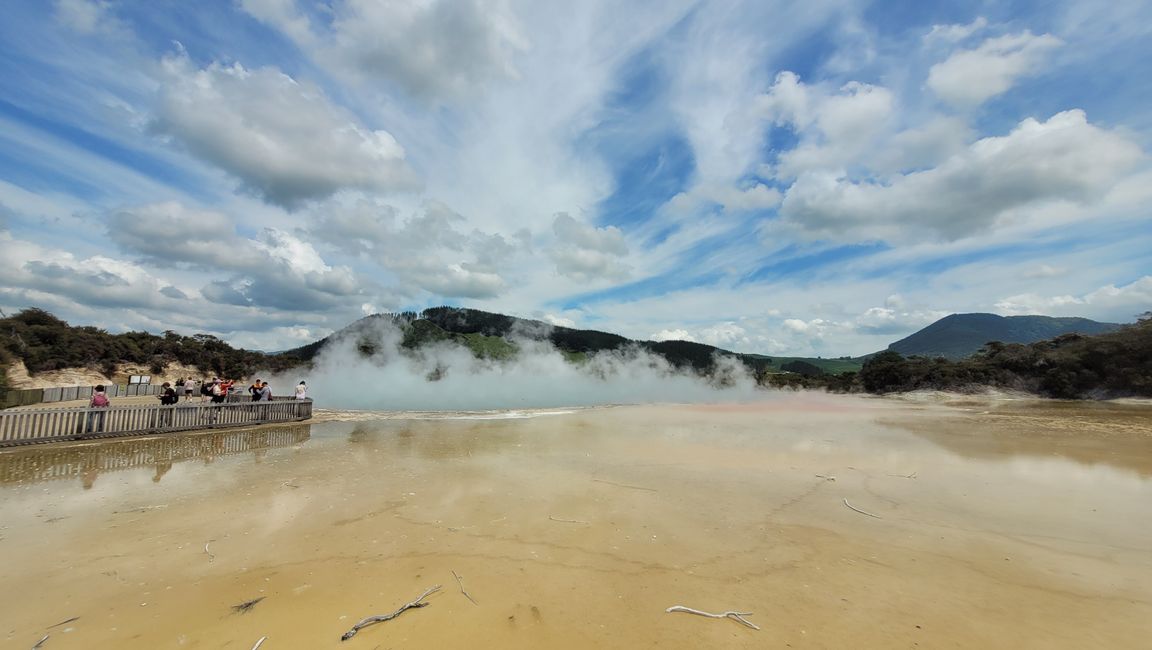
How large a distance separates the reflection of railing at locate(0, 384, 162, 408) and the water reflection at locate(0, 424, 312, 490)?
1132 cm

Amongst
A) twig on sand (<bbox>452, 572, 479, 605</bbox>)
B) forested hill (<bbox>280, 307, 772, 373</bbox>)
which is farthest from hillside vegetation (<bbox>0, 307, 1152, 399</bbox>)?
twig on sand (<bbox>452, 572, 479, 605</bbox>)


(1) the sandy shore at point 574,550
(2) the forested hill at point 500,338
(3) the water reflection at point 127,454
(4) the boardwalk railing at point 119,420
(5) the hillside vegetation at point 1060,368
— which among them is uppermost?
(2) the forested hill at point 500,338

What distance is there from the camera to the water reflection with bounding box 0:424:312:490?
10511mm

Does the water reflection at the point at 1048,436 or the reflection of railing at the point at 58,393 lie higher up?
the reflection of railing at the point at 58,393

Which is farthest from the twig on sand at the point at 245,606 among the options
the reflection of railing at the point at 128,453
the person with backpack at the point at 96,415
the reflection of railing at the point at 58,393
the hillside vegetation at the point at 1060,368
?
the hillside vegetation at the point at 1060,368

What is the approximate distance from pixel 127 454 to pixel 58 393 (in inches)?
869

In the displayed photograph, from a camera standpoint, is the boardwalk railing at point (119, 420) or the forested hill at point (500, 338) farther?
the forested hill at point (500, 338)

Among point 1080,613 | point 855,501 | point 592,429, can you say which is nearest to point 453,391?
point 592,429

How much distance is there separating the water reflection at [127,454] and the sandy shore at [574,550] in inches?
5.6

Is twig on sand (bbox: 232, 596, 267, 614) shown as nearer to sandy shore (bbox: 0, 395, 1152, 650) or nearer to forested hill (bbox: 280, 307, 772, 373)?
sandy shore (bbox: 0, 395, 1152, 650)

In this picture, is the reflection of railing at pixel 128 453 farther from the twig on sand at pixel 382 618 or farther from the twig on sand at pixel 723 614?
the twig on sand at pixel 723 614

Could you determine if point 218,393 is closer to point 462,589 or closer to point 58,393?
point 58,393

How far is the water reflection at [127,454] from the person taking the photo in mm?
10511

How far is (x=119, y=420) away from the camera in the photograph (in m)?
15.6
